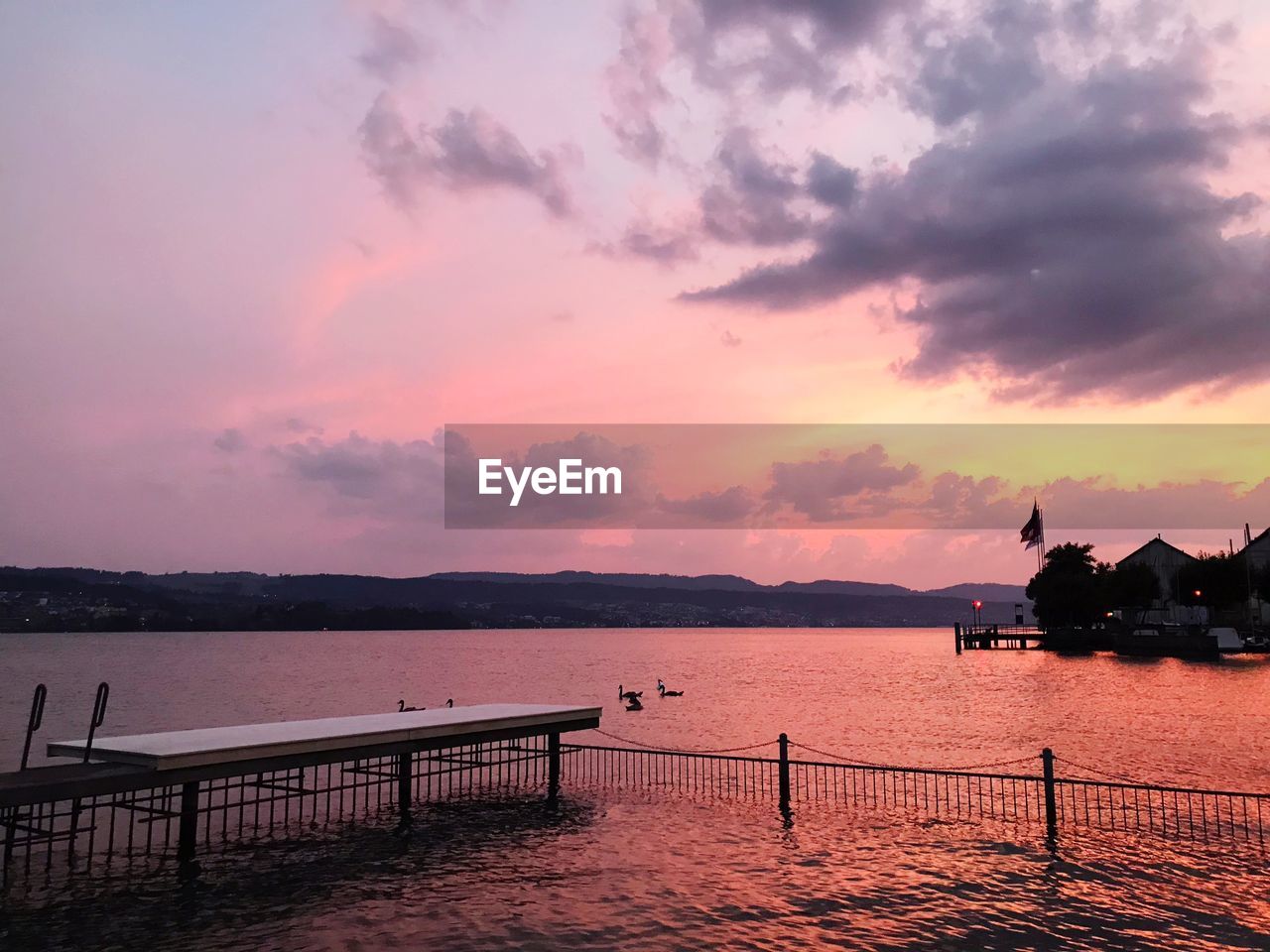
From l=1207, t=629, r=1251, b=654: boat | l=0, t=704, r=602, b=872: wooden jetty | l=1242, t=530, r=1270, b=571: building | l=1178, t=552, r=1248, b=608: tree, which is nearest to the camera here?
l=0, t=704, r=602, b=872: wooden jetty

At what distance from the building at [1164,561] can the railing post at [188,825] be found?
189 meters

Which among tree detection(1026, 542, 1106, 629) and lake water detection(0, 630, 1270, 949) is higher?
tree detection(1026, 542, 1106, 629)

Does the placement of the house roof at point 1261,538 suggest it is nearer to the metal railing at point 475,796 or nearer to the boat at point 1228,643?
the boat at point 1228,643

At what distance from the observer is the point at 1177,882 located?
22344 millimetres

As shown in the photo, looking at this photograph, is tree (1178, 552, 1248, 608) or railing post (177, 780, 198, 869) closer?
railing post (177, 780, 198, 869)

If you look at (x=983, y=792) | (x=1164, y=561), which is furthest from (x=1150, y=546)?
(x=983, y=792)

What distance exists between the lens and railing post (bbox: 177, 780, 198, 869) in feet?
75.5

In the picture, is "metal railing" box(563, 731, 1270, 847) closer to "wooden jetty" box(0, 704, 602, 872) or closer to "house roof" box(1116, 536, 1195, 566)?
"wooden jetty" box(0, 704, 602, 872)

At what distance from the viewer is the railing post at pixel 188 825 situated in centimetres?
2302

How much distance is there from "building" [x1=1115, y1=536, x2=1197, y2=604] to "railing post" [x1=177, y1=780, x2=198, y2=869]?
189m

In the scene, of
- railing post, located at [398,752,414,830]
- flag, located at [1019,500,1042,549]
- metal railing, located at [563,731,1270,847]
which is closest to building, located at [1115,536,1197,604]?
flag, located at [1019,500,1042,549]

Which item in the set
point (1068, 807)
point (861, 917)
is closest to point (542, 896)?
point (861, 917)

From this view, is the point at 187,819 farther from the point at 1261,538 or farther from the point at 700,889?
the point at 1261,538

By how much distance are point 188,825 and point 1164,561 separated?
19584 centimetres
